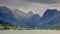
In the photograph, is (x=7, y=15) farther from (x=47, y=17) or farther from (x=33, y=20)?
(x=47, y=17)

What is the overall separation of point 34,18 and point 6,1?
39cm

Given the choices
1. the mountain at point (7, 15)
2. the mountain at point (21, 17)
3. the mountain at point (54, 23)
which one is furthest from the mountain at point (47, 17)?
the mountain at point (7, 15)

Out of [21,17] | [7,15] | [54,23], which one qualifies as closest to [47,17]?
[54,23]

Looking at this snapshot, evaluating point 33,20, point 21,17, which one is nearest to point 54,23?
point 33,20

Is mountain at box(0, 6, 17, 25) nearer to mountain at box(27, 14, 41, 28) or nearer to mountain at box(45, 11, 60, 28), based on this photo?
mountain at box(27, 14, 41, 28)

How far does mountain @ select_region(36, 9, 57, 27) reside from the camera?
1.51 m

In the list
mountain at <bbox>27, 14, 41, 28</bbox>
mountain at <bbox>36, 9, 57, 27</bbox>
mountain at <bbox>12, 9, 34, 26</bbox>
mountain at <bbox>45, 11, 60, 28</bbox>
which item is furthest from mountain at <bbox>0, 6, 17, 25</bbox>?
mountain at <bbox>45, 11, 60, 28</bbox>

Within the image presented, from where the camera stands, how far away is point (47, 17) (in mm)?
1518

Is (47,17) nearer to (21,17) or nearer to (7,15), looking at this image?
(21,17)

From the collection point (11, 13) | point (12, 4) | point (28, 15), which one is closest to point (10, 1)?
point (12, 4)

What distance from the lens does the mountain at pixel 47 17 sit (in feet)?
4.95

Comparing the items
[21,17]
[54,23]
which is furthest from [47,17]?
[21,17]

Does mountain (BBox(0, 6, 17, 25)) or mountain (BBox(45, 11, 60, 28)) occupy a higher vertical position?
mountain (BBox(0, 6, 17, 25))

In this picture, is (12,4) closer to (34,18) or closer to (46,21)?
(34,18)
